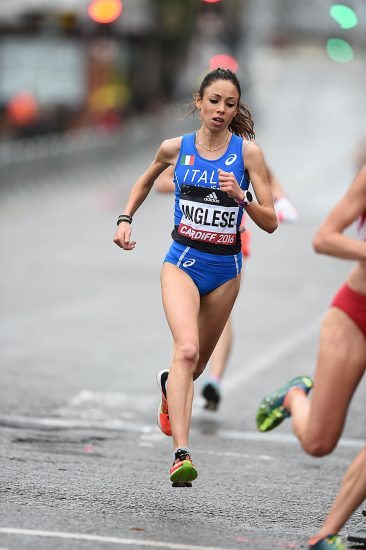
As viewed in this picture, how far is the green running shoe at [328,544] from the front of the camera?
598cm

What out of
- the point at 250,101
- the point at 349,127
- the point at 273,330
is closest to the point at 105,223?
the point at 273,330

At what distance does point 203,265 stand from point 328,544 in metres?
2.18

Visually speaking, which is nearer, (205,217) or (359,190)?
(359,190)

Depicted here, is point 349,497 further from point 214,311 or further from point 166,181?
point 166,181

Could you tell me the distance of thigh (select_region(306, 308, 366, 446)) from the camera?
20.0ft

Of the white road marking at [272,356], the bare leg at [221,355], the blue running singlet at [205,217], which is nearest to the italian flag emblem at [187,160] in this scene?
the blue running singlet at [205,217]

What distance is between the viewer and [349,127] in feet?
202

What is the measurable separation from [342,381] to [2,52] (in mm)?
46266

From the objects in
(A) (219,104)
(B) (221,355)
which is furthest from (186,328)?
(B) (221,355)

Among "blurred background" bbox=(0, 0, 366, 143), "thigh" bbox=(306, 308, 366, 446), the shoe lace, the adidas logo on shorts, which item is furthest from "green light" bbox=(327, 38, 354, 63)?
"thigh" bbox=(306, 308, 366, 446)

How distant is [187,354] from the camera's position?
738 centimetres

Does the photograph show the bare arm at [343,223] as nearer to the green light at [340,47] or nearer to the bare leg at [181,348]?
the bare leg at [181,348]

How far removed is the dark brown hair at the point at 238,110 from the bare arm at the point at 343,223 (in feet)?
6.27

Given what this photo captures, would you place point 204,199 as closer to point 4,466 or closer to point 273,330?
point 4,466
